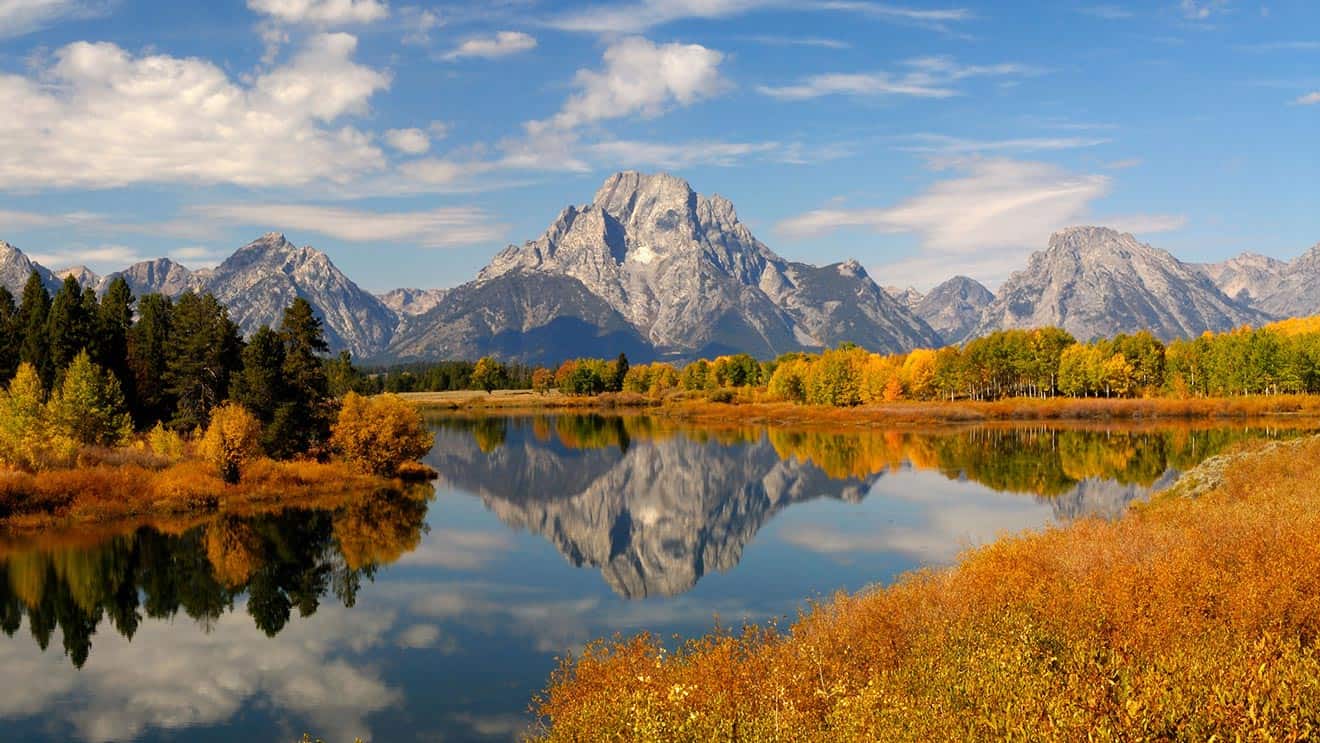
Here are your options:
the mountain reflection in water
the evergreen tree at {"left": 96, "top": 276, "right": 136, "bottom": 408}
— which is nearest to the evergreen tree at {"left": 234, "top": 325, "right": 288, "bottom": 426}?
the evergreen tree at {"left": 96, "top": 276, "right": 136, "bottom": 408}

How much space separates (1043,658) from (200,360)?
82.0 metres

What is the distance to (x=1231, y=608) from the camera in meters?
18.4

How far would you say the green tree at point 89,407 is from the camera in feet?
216

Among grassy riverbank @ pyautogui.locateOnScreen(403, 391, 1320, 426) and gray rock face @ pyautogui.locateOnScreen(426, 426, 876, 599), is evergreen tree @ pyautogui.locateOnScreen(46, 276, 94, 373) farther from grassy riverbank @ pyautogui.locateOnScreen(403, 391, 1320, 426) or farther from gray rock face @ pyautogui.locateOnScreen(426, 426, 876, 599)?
Result: grassy riverbank @ pyautogui.locateOnScreen(403, 391, 1320, 426)

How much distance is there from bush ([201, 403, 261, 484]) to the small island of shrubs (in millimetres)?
127

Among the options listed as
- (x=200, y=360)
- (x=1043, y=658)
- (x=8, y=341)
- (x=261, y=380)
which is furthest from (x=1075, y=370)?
(x=1043, y=658)

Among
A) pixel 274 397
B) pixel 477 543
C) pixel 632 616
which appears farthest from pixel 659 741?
pixel 274 397

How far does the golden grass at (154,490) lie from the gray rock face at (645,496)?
1413cm

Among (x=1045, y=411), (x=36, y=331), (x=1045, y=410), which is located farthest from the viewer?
(x=1045, y=410)

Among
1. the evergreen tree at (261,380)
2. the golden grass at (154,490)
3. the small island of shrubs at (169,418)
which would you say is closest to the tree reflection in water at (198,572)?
the golden grass at (154,490)

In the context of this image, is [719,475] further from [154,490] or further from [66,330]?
[66,330]

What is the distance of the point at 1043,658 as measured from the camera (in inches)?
591

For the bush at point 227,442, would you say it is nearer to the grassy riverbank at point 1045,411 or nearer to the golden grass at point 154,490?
the golden grass at point 154,490

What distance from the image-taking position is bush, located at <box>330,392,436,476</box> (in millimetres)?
75562
